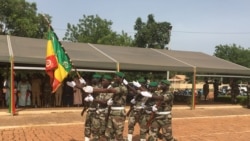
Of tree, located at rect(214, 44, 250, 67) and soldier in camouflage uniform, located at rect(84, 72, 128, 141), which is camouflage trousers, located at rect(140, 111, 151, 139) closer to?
soldier in camouflage uniform, located at rect(84, 72, 128, 141)

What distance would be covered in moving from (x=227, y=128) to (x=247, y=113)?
644 cm

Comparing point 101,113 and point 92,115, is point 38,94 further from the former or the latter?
point 101,113

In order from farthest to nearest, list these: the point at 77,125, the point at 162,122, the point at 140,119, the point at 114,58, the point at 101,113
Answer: the point at 114,58 → the point at 77,125 → the point at 140,119 → the point at 162,122 → the point at 101,113

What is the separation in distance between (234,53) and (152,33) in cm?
2555

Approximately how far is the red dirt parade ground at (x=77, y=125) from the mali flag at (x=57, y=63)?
303 cm

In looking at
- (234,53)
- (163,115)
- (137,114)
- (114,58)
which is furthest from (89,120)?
(234,53)

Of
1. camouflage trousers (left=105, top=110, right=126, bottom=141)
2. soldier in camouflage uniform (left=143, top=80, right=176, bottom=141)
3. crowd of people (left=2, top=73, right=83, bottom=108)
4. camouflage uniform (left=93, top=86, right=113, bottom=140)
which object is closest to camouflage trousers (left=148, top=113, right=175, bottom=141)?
soldier in camouflage uniform (left=143, top=80, right=176, bottom=141)

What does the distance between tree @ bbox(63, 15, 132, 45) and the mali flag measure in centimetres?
3028

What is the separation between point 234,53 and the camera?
212 feet

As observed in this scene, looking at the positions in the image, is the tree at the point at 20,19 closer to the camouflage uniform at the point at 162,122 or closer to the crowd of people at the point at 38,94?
the crowd of people at the point at 38,94

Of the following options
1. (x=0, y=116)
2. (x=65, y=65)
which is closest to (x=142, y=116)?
(x=65, y=65)

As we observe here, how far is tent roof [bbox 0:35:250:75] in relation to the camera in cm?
1744

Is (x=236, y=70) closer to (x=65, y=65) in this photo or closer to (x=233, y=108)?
(x=233, y=108)

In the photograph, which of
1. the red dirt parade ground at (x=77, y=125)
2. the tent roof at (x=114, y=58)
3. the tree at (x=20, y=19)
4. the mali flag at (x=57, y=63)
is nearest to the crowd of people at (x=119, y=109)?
the mali flag at (x=57, y=63)
